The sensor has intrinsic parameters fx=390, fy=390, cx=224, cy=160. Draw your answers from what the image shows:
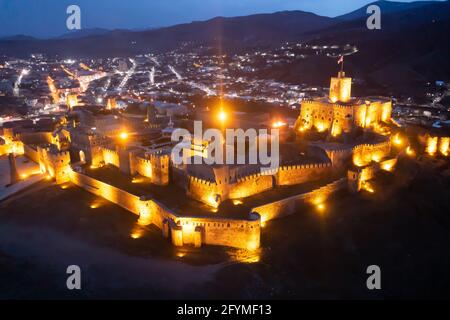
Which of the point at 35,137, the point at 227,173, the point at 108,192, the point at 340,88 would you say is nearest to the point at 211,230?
the point at 227,173

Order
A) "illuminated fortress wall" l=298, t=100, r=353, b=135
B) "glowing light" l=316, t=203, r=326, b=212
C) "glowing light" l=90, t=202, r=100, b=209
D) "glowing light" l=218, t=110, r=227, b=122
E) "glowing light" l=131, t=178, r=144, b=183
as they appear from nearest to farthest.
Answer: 1. "glowing light" l=316, t=203, r=326, b=212
2. "glowing light" l=90, t=202, r=100, b=209
3. "glowing light" l=131, t=178, r=144, b=183
4. "illuminated fortress wall" l=298, t=100, r=353, b=135
5. "glowing light" l=218, t=110, r=227, b=122

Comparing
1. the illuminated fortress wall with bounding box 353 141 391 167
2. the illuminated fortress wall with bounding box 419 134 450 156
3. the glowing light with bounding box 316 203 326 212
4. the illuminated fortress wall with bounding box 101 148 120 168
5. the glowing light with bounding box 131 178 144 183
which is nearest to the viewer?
the glowing light with bounding box 316 203 326 212

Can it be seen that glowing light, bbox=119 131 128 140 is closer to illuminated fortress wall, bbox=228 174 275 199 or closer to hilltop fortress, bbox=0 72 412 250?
hilltop fortress, bbox=0 72 412 250

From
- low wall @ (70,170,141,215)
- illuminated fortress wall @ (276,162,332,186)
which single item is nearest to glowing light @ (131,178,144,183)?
low wall @ (70,170,141,215)

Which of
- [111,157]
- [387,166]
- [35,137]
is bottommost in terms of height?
[387,166]

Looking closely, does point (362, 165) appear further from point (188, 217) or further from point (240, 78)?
point (240, 78)

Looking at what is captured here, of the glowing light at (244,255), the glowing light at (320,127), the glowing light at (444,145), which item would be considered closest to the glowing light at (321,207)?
the glowing light at (244,255)

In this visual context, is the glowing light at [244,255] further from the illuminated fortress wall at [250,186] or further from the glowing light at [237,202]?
the illuminated fortress wall at [250,186]

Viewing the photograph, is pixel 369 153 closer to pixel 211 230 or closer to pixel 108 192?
pixel 211 230

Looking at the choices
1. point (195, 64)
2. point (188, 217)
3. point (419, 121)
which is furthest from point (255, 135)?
point (195, 64)
